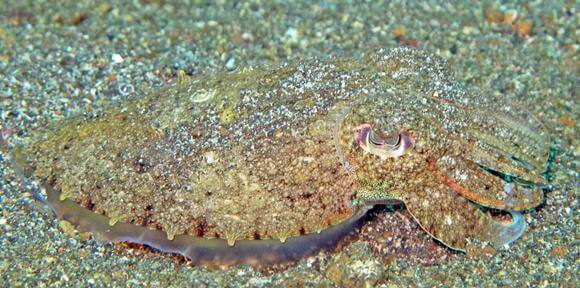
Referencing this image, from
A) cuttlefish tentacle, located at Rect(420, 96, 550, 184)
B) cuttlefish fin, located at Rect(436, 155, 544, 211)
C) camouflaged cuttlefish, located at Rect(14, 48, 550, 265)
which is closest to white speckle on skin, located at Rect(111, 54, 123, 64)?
camouflaged cuttlefish, located at Rect(14, 48, 550, 265)

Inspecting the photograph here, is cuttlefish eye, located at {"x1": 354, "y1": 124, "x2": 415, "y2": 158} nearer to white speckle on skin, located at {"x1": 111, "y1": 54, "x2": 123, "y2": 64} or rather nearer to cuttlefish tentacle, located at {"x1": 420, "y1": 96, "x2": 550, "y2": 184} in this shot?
cuttlefish tentacle, located at {"x1": 420, "y1": 96, "x2": 550, "y2": 184}

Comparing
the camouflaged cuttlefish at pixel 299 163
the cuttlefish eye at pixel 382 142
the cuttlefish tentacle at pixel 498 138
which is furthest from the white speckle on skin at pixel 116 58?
the cuttlefish tentacle at pixel 498 138

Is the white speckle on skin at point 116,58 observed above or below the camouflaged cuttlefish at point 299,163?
below

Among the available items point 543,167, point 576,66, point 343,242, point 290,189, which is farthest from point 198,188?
point 576,66

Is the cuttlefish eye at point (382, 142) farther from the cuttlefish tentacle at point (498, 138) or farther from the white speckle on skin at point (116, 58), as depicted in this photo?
the white speckle on skin at point (116, 58)

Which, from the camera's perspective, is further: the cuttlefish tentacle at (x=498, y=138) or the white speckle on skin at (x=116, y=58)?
the white speckle on skin at (x=116, y=58)

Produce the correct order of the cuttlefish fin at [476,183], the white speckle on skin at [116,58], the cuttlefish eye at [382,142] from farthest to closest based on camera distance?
the white speckle on skin at [116,58], the cuttlefish fin at [476,183], the cuttlefish eye at [382,142]
